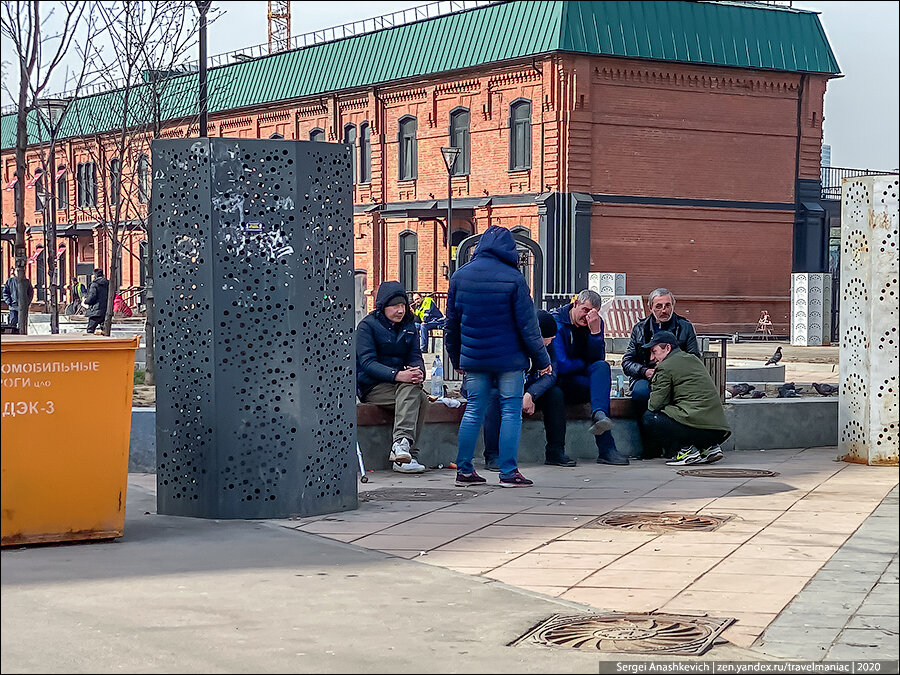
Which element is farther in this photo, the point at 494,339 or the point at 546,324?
the point at 546,324

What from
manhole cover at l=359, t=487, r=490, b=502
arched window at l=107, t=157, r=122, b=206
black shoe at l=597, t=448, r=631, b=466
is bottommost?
manhole cover at l=359, t=487, r=490, b=502

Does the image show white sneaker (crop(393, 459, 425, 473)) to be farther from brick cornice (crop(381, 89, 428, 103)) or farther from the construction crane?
the construction crane

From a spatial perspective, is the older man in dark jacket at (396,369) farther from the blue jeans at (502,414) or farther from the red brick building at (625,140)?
the red brick building at (625,140)

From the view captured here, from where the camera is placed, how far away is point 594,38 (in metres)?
37.9

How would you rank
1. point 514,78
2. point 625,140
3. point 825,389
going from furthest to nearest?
point 514,78, point 625,140, point 825,389

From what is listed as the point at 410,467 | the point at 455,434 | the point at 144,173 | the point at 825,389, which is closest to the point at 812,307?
the point at 144,173

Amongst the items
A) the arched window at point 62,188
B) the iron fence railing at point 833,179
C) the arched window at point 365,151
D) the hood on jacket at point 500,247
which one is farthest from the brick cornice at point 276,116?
the hood on jacket at point 500,247

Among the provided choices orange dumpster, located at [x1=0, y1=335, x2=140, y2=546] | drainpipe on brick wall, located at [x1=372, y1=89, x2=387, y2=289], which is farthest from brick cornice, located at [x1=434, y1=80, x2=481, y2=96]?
orange dumpster, located at [x1=0, y1=335, x2=140, y2=546]

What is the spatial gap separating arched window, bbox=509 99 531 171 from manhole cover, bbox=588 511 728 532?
31.3 meters

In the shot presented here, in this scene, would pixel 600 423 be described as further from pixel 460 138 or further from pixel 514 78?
pixel 460 138

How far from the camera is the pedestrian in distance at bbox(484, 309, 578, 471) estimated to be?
11195 mm

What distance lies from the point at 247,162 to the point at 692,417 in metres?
4.75

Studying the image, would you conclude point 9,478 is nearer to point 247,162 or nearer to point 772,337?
point 247,162

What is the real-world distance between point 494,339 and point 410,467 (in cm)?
143
